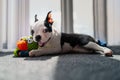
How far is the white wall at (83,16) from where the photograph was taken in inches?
114

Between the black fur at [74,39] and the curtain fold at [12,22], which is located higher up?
the curtain fold at [12,22]

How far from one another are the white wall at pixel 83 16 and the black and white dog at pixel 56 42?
812mm

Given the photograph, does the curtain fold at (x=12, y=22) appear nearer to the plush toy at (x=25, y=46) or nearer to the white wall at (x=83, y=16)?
the white wall at (x=83, y=16)

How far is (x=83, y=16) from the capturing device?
2.93 meters

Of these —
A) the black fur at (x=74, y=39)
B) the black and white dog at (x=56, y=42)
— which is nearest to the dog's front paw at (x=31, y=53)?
the black and white dog at (x=56, y=42)

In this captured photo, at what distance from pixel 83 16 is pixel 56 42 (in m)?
1.04

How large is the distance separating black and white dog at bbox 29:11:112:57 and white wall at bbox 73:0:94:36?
2.66 feet

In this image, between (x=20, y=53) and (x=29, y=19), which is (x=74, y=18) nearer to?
(x=29, y=19)

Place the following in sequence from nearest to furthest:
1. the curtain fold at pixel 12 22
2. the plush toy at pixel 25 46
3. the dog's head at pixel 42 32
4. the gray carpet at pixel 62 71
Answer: the gray carpet at pixel 62 71 → the dog's head at pixel 42 32 → the plush toy at pixel 25 46 → the curtain fold at pixel 12 22

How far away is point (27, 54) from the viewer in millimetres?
1957

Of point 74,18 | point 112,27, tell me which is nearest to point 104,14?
point 112,27

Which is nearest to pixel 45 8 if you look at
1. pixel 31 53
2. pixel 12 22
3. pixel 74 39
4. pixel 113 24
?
pixel 12 22

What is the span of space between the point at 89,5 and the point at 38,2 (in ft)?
2.10

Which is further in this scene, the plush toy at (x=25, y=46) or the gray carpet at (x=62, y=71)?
the plush toy at (x=25, y=46)
